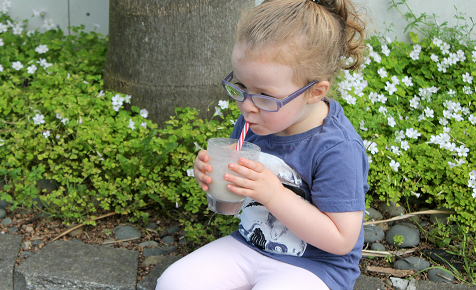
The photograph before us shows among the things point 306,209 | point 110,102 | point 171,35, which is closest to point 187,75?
point 171,35

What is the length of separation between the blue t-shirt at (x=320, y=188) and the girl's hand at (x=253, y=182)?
0.17m

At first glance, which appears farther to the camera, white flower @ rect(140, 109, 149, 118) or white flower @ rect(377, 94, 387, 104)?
white flower @ rect(377, 94, 387, 104)

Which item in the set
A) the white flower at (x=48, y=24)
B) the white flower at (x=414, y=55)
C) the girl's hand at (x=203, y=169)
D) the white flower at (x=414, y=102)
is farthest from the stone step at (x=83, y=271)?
the white flower at (x=48, y=24)

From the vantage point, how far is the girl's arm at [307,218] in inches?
58.7

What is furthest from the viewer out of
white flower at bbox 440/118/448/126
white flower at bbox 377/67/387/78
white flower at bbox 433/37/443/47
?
white flower at bbox 433/37/443/47

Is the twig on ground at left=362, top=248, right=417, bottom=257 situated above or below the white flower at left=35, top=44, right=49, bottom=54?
below

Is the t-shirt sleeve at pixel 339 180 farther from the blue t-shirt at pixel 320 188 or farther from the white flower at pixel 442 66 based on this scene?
the white flower at pixel 442 66

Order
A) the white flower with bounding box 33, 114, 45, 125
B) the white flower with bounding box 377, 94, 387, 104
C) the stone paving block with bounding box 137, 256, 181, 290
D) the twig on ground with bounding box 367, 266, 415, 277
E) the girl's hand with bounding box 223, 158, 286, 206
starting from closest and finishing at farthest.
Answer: the girl's hand with bounding box 223, 158, 286, 206 < the stone paving block with bounding box 137, 256, 181, 290 < the twig on ground with bounding box 367, 266, 415, 277 < the white flower with bounding box 33, 114, 45, 125 < the white flower with bounding box 377, 94, 387, 104

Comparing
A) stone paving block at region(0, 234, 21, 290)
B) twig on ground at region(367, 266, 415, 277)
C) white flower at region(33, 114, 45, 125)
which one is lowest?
stone paving block at region(0, 234, 21, 290)

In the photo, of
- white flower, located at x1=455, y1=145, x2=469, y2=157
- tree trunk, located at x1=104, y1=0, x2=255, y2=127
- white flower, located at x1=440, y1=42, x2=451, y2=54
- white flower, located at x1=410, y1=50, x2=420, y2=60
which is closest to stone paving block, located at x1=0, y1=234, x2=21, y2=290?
tree trunk, located at x1=104, y1=0, x2=255, y2=127

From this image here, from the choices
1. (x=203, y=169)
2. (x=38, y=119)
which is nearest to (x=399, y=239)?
(x=203, y=169)

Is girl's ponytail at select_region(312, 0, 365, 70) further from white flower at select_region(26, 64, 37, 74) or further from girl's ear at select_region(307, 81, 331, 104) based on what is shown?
white flower at select_region(26, 64, 37, 74)

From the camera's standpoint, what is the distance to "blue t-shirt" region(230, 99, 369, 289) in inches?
60.1

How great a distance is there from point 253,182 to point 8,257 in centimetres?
147
